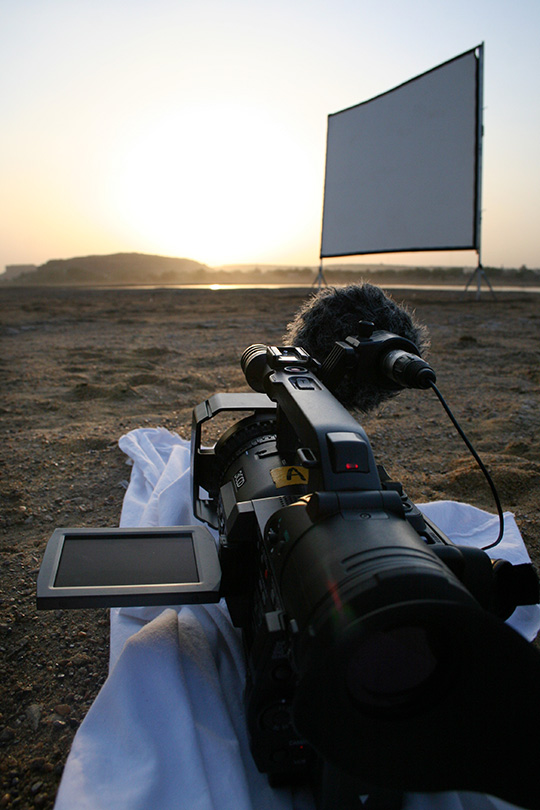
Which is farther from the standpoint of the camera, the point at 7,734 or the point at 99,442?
the point at 99,442

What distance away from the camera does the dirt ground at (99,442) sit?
3.87 ft

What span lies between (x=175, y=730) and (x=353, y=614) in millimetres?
670

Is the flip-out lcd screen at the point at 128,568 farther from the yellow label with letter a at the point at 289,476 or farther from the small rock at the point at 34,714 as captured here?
the small rock at the point at 34,714

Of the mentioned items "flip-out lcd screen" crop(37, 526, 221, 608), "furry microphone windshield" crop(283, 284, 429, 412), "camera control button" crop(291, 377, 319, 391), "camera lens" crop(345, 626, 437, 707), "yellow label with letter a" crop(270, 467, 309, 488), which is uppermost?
"furry microphone windshield" crop(283, 284, 429, 412)

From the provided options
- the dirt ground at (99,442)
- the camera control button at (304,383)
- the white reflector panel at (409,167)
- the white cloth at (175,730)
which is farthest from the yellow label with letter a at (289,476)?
the white reflector panel at (409,167)

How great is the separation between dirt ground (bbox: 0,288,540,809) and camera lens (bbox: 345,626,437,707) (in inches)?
27.7

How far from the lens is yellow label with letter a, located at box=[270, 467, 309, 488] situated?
3.39ft

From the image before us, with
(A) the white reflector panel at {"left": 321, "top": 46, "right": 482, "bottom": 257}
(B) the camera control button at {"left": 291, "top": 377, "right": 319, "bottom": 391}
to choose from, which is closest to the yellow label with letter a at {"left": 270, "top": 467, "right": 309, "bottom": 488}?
(B) the camera control button at {"left": 291, "top": 377, "right": 319, "bottom": 391}

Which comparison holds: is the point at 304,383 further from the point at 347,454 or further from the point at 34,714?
the point at 34,714

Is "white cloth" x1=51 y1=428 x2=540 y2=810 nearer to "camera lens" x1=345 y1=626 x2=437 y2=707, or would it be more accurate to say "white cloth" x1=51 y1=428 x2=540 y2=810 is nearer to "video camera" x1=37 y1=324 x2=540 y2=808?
"video camera" x1=37 y1=324 x2=540 y2=808

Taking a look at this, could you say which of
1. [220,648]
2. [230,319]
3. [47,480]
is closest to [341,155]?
[230,319]

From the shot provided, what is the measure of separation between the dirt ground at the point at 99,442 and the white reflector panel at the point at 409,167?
8.08 ft

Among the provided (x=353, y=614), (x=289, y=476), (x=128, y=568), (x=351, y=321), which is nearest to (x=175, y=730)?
(x=128, y=568)

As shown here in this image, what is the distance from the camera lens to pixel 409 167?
802cm
